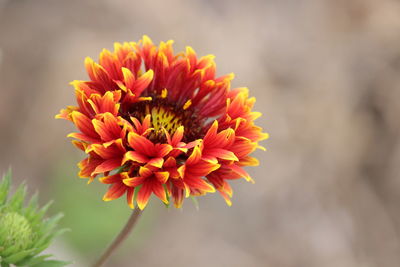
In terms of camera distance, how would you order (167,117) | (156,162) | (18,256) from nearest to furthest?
(156,162)
(18,256)
(167,117)

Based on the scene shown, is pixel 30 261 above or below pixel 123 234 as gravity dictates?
below

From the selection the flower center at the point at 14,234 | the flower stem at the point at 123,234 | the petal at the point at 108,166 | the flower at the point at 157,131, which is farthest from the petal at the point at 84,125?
the flower center at the point at 14,234

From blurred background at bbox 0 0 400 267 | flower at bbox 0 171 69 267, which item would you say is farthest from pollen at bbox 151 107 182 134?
blurred background at bbox 0 0 400 267

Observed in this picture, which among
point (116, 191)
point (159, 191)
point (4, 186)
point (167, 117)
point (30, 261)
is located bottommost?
point (30, 261)

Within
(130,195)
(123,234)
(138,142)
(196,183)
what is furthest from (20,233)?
(196,183)

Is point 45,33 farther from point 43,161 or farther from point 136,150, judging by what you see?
point 136,150

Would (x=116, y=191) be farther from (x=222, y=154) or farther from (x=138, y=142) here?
(x=222, y=154)

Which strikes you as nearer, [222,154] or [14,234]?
[222,154]
